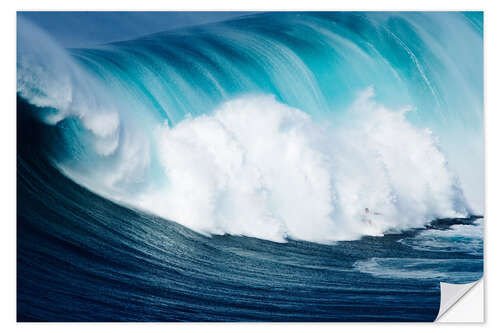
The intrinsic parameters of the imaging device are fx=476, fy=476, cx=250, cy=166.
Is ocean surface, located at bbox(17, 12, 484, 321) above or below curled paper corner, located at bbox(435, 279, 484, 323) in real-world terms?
above

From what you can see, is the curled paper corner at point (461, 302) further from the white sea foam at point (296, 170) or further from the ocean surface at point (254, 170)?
the white sea foam at point (296, 170)

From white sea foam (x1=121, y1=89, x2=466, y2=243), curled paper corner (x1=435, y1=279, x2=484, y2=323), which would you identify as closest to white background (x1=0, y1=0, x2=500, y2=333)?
curled paper corner (x1=435, y1=279, x2=484, y2=323)

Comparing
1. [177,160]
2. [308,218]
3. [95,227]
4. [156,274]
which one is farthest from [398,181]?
[95,227]

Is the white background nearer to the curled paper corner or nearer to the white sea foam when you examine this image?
the curled paper corner
